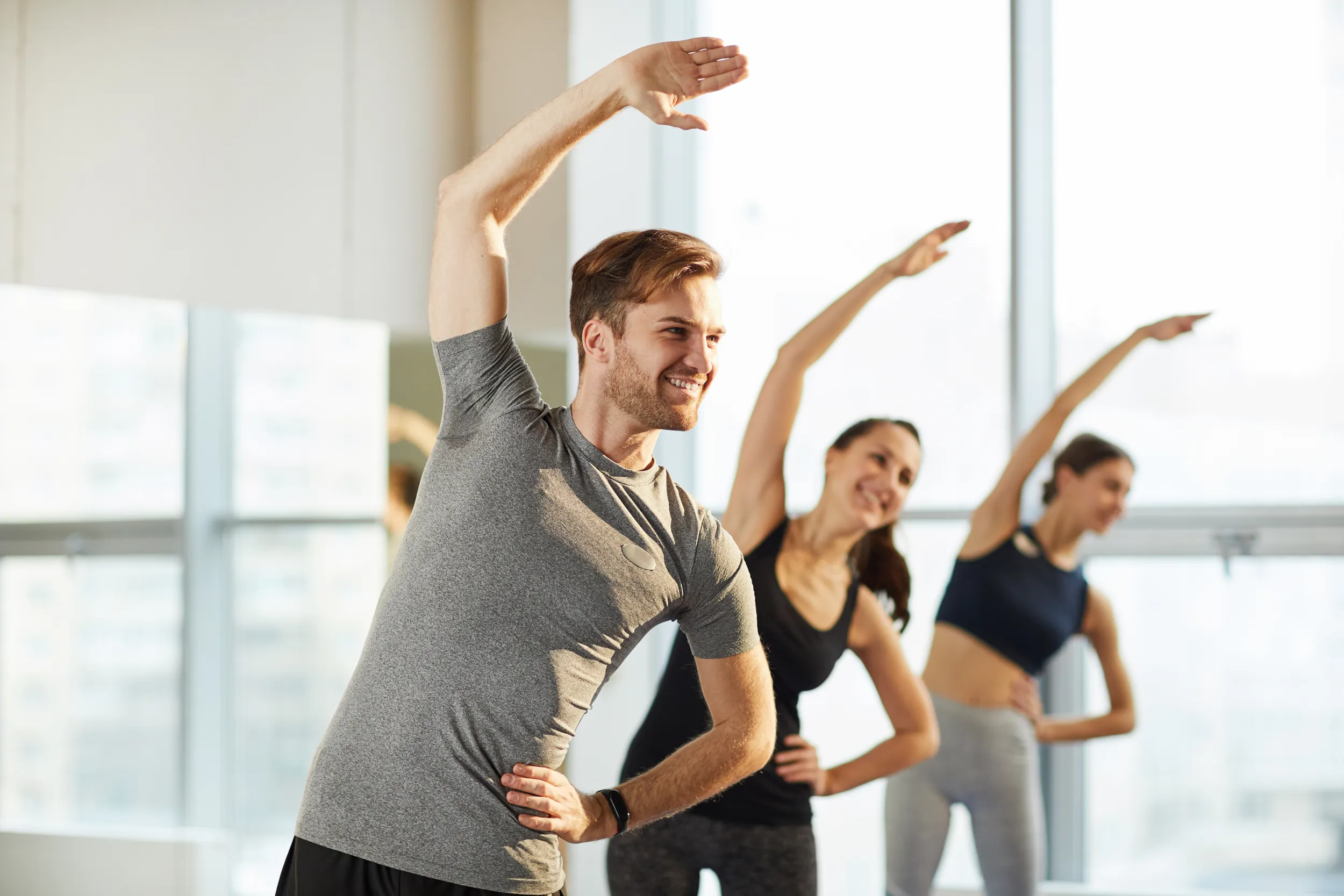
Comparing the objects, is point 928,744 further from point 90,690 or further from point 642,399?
point 90,690

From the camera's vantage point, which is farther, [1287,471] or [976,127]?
[976,127]

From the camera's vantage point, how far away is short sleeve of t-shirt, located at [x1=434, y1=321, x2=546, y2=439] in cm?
174

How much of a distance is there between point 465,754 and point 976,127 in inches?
96.8

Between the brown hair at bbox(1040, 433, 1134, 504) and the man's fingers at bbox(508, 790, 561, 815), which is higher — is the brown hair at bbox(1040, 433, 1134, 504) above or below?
above

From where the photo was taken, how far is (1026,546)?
319 cm

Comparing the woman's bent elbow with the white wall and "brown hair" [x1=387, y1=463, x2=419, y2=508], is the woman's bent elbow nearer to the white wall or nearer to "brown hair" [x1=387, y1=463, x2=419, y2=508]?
"brown hair" [x1=387, y1=463, x2=419, y2=508]

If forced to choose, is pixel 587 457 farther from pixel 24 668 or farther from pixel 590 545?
pixel 24 668

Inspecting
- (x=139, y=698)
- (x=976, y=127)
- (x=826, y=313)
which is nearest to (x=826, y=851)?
(x=826, y=313)

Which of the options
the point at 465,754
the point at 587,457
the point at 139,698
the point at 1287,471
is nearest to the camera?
the point at 465,754

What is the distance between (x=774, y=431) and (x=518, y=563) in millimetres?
1437

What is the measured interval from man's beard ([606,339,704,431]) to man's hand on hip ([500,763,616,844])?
20.4 inches

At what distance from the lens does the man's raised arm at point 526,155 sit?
1.67m

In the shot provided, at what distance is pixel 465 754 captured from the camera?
1.64 metres

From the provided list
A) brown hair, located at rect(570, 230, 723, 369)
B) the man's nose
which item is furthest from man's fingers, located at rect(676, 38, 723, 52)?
the man's nose
